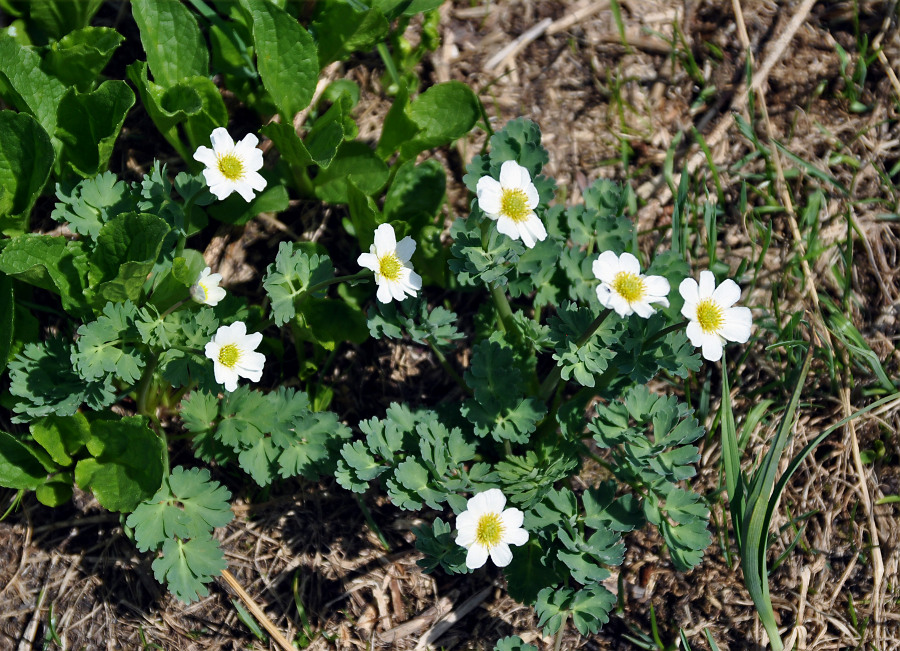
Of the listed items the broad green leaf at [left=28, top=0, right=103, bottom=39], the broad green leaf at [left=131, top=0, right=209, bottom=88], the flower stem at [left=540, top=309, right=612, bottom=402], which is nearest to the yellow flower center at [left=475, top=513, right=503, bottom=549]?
the flower stem at [left=540, top=309, right=612, bottom=402]

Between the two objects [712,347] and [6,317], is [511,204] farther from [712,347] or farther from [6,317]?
[6,317]

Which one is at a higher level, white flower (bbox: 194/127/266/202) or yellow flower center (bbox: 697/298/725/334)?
white flower (bbox: 194/127/266/202)

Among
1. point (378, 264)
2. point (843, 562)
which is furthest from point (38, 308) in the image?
point (843, 562)

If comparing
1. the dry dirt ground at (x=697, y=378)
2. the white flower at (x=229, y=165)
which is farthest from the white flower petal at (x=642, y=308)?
the white flower at (x=229, y=165)

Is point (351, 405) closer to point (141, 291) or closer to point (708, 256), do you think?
point (141, 291)

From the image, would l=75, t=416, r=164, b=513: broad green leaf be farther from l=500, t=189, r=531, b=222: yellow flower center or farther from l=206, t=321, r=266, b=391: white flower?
l=500, t=189, r=531, b=222: yellow flower center

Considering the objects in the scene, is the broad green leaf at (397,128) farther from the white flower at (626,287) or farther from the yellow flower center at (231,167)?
the white flower at (626,287)
